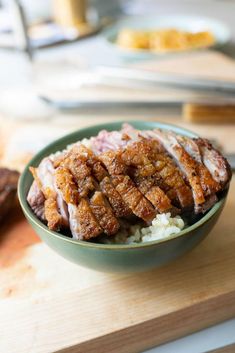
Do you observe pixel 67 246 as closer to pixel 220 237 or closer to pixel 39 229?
pixel 39 229

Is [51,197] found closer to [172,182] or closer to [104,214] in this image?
[104,214]

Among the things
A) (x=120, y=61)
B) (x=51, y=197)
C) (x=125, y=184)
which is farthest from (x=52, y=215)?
(x=120, y=61)

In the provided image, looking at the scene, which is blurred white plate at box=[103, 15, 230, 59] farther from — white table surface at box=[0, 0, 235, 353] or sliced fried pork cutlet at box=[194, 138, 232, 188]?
sliced fried pork cutlet at box=[194, 138, 232, 188]

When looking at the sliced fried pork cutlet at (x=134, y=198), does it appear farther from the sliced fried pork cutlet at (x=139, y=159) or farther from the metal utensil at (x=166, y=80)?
the metal utensil at (x=166, y=80)

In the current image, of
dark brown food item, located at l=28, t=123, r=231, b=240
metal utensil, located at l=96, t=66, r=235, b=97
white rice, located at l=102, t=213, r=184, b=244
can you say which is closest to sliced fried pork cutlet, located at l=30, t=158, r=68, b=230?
dark brown food item, located at l=28, t=123, r=231, b=240

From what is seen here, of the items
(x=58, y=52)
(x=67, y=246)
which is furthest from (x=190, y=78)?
(x=58, y=52)

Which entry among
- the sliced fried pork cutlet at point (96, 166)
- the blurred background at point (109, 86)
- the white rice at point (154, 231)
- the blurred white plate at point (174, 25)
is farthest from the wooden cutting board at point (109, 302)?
the blurred white plate at point (174, 25)

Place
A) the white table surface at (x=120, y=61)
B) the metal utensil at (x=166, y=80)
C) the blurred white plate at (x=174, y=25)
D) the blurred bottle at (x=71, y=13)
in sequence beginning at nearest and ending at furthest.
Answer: the white table surface at (x=120, y=61)
the metal utensil at (x=166, y=80)
the blurred white plate at (x=174, y=25)
the blurred bottle at (x=71, y=13)
